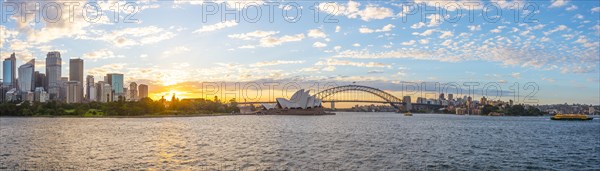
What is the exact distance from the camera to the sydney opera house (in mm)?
164875

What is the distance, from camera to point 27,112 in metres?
112

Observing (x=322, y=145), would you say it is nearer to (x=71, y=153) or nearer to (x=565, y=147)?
(x=71, y=153)

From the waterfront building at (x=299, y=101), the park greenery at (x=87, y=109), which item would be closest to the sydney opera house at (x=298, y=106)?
the waterfront building at (x=299, y=101)

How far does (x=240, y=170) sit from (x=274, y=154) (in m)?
6.37

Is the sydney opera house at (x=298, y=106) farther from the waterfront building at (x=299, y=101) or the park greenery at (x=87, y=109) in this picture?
the park greenery at (x=87, y=109)

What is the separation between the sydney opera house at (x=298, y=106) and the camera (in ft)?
541

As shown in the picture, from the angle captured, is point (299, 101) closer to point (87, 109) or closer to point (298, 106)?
point (298, 106)

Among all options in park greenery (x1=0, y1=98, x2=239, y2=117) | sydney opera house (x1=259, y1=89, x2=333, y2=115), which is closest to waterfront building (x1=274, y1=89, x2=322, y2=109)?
sydney opera house (x1=259, y1=89, x2=333, y2=115)

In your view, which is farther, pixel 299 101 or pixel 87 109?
pixel 299 101

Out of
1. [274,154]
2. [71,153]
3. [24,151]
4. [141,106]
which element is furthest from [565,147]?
[141,106]

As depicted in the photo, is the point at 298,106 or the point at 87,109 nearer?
the point at 87,109

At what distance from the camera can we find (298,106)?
165m

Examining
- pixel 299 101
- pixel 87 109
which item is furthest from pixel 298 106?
pixel 87 109

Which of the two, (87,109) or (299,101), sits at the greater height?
(299,101)
